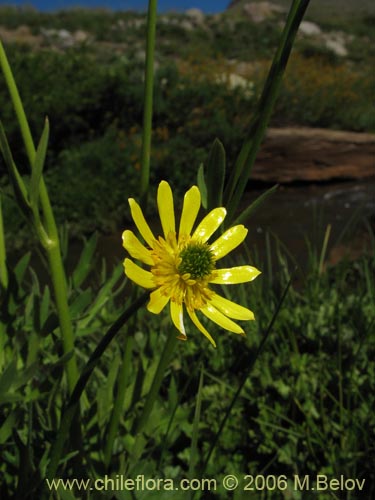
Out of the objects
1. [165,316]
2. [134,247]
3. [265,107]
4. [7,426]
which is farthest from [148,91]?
[165,316]

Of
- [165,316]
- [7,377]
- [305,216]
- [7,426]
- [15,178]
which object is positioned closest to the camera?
[15,178]

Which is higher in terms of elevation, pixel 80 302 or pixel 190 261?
pixel 190 261

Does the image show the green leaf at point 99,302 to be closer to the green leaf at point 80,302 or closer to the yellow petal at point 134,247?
the green leaf at point 80,302

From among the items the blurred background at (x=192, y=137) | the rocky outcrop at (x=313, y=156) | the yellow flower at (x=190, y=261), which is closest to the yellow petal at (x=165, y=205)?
the yellow flower at (x=190, y=261)

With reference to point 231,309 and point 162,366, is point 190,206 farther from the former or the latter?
point 162,366

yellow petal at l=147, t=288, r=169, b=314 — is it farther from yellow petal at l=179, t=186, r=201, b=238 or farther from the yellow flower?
yellow petal at l=179, t=186, r=201, b=238

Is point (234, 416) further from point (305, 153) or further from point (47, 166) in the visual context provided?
point (305, 153)

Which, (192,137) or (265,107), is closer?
(265,107)

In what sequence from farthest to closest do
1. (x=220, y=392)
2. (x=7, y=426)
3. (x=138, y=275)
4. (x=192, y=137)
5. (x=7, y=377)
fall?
(x=192, y=137) < (x=220, y=392) < (x=7, y=426) < (x=7, y=377) < (x=138, y=275)
